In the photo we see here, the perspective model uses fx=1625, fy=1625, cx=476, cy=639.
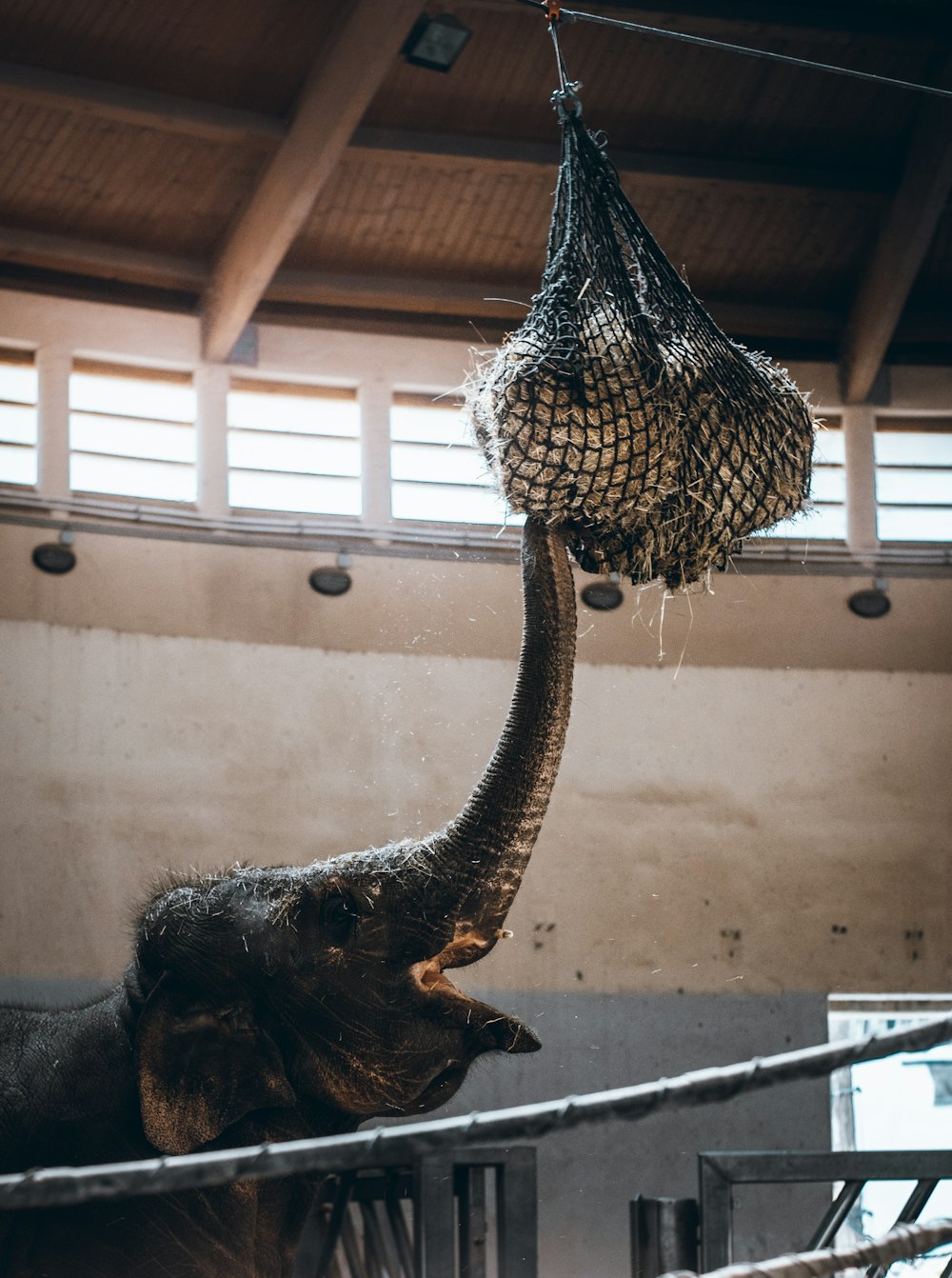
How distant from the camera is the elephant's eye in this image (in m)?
3.14

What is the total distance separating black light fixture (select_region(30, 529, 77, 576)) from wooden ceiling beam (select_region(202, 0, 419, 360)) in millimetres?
1347

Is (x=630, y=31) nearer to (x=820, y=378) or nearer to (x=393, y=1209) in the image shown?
(x=820, y=378)

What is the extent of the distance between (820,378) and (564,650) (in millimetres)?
7044

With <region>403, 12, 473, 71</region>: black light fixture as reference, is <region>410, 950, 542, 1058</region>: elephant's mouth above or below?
below

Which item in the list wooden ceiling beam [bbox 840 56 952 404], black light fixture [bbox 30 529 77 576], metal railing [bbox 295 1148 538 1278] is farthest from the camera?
wooden ceiling beam [bbox 840 56 952 404]

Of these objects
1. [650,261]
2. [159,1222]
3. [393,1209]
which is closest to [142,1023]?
[159,1222]

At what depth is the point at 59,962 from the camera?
7.54m

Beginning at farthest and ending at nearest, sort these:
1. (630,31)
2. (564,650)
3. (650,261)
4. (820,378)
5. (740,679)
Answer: (820,378)
(740,679)
(630,31)
(650,261)
(564,650)

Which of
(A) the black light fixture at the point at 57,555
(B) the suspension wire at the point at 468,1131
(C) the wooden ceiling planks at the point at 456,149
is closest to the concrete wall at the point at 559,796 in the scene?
(A) the black light fixture at the point at 57,555

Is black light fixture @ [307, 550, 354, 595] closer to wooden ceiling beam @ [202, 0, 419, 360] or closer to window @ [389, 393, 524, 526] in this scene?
window @ [389, 393, 524, 526]

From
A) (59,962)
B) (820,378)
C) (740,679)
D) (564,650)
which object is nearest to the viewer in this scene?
(564,650)

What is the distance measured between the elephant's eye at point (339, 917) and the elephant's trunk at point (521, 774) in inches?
7.7

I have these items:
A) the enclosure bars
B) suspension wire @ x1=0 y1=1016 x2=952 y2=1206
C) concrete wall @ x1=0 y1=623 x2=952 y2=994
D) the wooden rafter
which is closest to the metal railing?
the enclosure bars

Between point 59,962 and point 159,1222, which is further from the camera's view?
point 59,962
